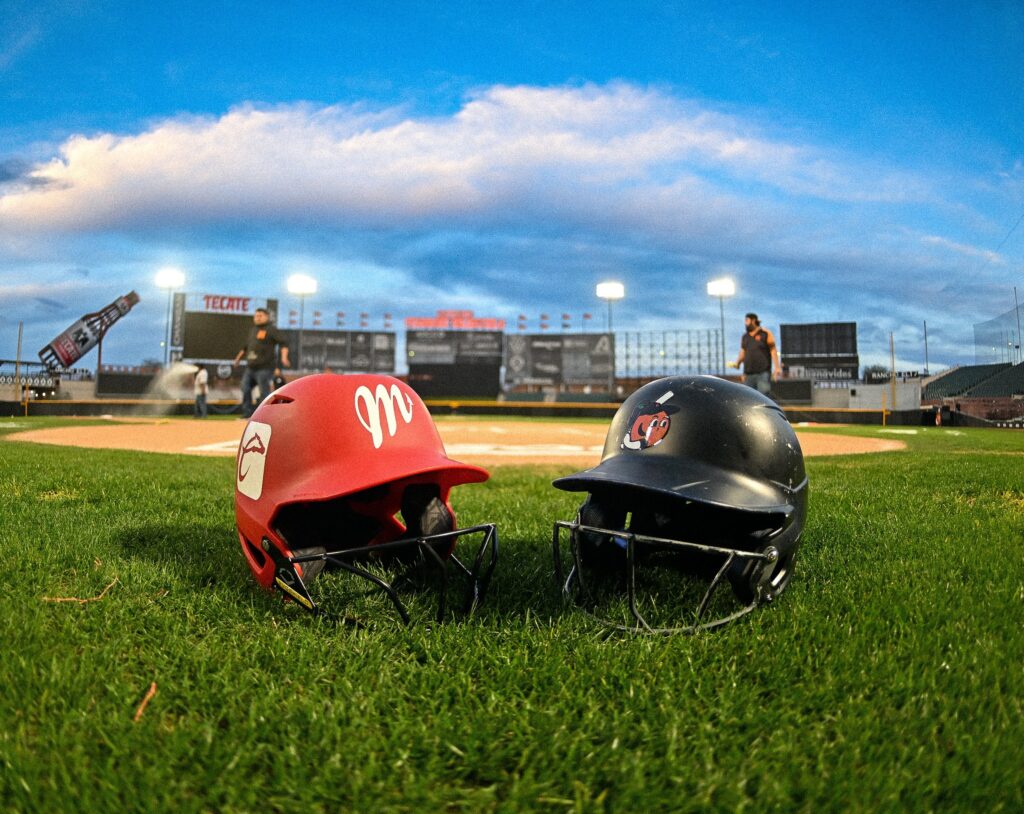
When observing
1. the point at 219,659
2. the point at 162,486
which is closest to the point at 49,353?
the point at 162,486

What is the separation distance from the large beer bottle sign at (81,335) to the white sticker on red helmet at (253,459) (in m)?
54.2

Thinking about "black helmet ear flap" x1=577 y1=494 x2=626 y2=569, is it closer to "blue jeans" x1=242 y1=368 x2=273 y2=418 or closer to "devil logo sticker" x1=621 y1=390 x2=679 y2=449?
"devil logo sticker" x1=621 y1=390 x2=679 y2=449

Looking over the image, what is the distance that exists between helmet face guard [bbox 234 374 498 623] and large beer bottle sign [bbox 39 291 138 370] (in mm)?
54334

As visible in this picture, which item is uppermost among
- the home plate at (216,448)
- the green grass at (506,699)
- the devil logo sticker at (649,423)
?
the devil logo sticker at (649,423)

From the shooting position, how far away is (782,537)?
1887 mm

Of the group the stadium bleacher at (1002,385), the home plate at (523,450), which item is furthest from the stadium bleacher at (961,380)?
the home plate at (523,450)

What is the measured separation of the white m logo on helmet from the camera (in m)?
2.05

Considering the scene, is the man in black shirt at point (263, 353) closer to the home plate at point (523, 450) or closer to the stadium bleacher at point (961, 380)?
the home plate at point (523, 450)

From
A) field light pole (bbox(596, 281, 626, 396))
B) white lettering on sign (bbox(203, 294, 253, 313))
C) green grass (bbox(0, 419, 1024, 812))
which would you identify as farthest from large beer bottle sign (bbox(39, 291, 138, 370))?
green grass (bbox(0, 419, 1024, 812))

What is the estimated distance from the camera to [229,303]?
40438mm

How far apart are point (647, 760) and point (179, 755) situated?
88cm

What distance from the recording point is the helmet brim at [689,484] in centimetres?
175

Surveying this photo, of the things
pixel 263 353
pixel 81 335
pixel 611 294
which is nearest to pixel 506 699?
pixel 263 353

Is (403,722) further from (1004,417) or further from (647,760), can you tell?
(1004,417)
